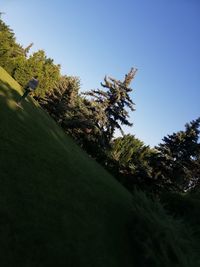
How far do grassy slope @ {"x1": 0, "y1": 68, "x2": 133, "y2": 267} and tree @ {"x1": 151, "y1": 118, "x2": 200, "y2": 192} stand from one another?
14043 millimetres

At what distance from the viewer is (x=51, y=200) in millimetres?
10008

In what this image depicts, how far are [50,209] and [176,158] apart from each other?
2134cm

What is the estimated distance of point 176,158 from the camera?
29000mm

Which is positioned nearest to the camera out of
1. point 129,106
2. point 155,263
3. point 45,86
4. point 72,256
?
point 72,256

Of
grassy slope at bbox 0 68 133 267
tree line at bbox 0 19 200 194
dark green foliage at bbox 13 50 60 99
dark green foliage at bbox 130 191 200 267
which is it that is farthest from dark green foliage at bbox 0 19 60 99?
dark green foliage at bbox 130 191 200 267

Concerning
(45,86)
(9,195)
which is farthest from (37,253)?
(45,86)

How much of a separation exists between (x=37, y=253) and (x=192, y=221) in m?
8.35

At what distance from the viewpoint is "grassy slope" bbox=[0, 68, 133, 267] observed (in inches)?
307

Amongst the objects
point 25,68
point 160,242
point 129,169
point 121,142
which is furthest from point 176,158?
point 25,68

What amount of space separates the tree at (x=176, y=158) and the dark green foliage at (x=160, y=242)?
17275 mm

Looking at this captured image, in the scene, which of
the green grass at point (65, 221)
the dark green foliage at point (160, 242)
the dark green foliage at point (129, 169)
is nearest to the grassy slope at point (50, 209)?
the green grass at point (65, 221)

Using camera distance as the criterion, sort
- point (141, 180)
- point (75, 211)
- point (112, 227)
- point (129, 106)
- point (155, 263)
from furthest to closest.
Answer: point (129, 106) → point (141, 180) → point (112, 227) → point (75, 211) → point (155, 263)

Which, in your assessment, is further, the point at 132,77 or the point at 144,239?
the point at 132,77

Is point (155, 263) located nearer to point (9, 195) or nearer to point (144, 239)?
point (144, 239)
